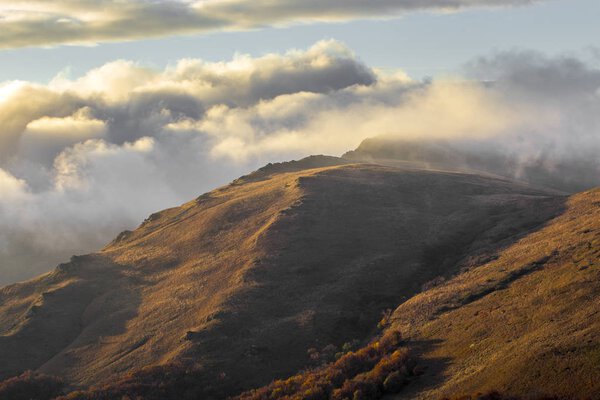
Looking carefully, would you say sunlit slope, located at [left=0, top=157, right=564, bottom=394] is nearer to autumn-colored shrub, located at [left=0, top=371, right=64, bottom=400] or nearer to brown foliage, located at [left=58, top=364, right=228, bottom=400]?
brown foliage, located at [left=58, top=364, right=228, bottom=400]

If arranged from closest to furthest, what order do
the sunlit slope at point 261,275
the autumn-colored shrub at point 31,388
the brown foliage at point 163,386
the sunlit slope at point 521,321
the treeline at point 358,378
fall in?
the sunlit slope at point 521,321
the treeline at point 358,378
the brown foliage at point 163,386
the autumn-colored shrub at point 31,388
the sunlit slope at point 261,275

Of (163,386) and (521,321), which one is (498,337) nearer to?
(521,321)

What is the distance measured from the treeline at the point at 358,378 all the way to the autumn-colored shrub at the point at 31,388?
86.1 ft

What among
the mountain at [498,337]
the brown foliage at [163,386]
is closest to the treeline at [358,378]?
the mountain at [498,337]

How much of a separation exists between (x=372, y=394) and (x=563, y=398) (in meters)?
17.1

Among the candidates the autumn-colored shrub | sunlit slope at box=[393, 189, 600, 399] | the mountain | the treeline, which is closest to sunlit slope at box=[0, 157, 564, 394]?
the autumn-colored shrub

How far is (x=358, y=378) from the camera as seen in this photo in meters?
59.9

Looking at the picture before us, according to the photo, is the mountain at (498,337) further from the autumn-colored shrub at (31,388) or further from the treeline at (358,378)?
the autumn-colored shrub at (31,388)

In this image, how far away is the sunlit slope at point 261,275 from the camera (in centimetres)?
8738

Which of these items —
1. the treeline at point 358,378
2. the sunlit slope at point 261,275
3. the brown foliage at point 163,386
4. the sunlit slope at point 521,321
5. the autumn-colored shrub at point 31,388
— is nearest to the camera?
the sunlit slope at point 521,321

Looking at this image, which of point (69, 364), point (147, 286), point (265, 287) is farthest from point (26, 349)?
point (265, 287)

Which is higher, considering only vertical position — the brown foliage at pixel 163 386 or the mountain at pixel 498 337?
the mountain at pixel 498 337

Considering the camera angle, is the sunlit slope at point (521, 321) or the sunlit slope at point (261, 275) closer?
the sunlit slope at point (521, 321)

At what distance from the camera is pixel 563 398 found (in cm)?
4216
